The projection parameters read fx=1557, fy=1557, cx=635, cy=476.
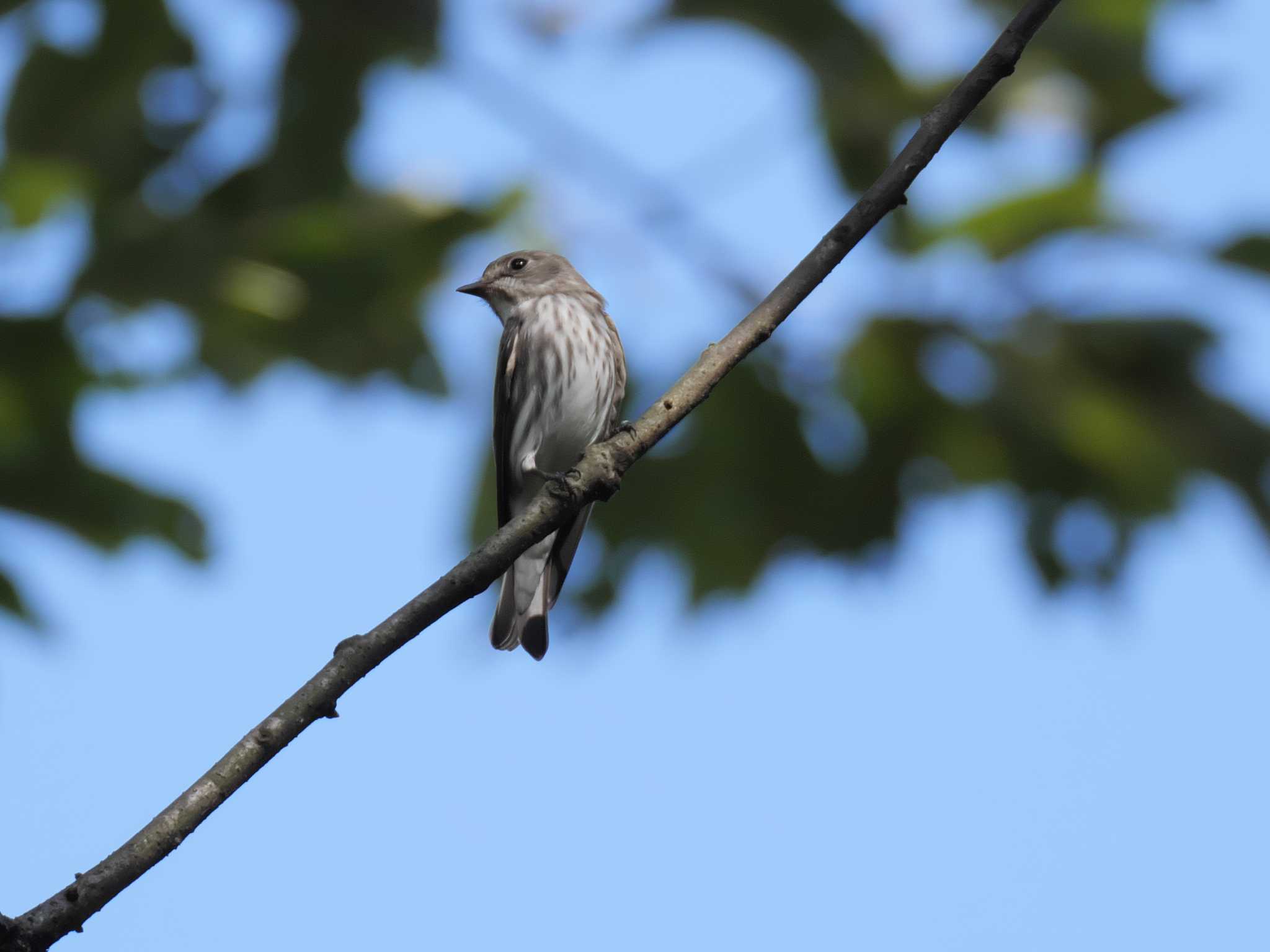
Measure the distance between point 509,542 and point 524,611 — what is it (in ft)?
8.63

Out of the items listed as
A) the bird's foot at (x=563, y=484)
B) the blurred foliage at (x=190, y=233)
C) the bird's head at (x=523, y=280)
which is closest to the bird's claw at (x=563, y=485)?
the bird's foot at (x=563, y=484)

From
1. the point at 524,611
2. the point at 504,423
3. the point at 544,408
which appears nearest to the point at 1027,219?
the point at 544,408

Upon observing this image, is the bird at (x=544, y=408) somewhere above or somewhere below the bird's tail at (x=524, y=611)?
above

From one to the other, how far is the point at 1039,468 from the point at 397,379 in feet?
8.32

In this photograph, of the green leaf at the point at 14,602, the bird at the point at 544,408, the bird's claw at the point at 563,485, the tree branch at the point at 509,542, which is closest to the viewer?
the tree branch at the point at 509,542

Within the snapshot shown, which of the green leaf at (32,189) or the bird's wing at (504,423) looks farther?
the bird's wing at (504,423)

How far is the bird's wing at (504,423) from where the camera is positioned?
597 cm

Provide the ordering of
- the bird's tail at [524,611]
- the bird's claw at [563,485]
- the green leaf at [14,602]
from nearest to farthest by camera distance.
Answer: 1. the bird's claw at [563,485]
2. the green leaf at [14,602]
3. the bird's tail at [524,611]

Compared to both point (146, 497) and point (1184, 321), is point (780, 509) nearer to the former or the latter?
point (1184, 321)

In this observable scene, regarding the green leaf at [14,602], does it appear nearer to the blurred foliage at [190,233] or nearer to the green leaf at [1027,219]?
the blurred foliage at [190,233]

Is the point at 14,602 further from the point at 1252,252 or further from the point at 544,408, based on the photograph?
the point at 1252,252

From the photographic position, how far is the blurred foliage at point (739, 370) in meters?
5.36

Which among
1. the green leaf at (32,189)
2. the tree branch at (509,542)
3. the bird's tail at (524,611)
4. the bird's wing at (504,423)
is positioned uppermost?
the bird's wing at (504,423)

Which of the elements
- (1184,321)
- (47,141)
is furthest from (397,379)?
(1184,321)
